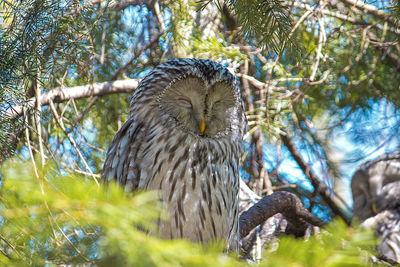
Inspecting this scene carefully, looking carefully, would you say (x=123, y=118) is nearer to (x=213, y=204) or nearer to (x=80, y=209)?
(x=213, y=204)

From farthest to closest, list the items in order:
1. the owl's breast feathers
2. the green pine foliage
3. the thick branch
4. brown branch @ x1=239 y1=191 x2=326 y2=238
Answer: the thick branch < brown branch @ x1=239 y1=191 x2=326 y2=238 < the owl's breast feathers < the green pine foliage

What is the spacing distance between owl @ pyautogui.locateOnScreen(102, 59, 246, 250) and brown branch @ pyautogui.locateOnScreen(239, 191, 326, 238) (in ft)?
0.93

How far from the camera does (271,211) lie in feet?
8.37

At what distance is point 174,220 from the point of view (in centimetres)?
199

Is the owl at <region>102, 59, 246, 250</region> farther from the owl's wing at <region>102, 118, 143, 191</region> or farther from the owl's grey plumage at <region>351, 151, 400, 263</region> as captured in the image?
the owl's grey plumage at <region>351, 151, 400, 263</region>

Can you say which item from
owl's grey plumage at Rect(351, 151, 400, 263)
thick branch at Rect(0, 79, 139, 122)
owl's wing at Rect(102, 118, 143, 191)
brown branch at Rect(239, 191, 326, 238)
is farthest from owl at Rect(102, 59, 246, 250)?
owl's grey plumage at Rect(351, 151, 400, 263)

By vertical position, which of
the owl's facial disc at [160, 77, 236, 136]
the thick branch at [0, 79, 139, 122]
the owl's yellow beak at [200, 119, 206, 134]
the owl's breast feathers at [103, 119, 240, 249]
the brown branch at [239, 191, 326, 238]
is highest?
the thick branch at [0, 79, 139, 122]

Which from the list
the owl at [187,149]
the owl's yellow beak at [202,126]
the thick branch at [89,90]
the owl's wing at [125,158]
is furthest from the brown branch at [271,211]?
the thick branch at [89,90]

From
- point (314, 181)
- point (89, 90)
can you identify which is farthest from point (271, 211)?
Result: point (89, 90)

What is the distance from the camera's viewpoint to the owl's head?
7.27 ft

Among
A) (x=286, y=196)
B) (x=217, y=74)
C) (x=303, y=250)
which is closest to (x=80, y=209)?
(x=303, y=250)

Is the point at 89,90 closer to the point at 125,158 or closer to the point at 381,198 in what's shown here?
the point at 125,158

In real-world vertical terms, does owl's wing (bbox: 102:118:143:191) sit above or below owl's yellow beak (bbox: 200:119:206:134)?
below

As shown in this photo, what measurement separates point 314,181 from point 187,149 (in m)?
1.76
